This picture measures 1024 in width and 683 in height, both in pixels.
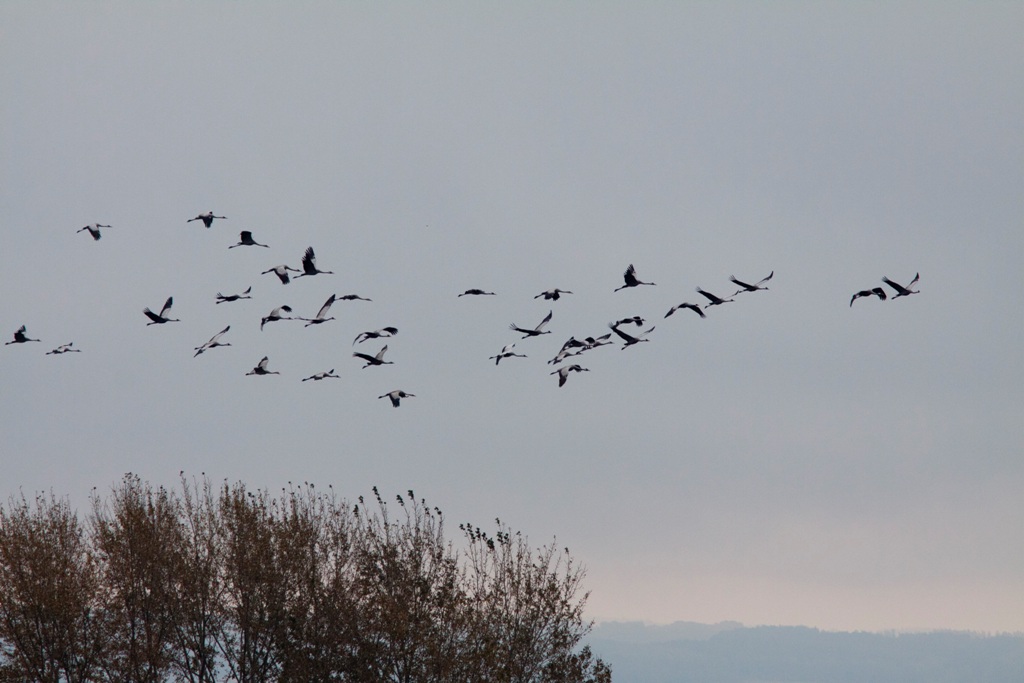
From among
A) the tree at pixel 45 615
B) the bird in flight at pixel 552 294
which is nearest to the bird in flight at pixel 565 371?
the bird in flight at pixel 552 294

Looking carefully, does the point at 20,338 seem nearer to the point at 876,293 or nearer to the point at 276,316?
the point at 276,316

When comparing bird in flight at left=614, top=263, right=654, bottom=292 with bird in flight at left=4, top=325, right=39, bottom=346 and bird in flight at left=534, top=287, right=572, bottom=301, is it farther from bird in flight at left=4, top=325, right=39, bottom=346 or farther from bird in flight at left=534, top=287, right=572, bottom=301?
bird in flight at left=4, top=325, right=39, bottom=346

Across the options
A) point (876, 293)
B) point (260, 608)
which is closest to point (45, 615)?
point (260, 608)

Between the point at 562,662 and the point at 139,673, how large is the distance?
16318 millimetres

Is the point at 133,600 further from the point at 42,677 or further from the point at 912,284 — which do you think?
the point at 912,284

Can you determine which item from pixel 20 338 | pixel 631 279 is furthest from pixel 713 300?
pixel 20 338

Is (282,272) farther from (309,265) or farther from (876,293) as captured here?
(876,293)

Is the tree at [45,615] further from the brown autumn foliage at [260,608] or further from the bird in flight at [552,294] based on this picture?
the bird in flight at [552,294]

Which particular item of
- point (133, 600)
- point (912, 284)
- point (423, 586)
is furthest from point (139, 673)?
point (912, 284)

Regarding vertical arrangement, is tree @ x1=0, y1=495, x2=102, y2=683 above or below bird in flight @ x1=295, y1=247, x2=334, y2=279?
below

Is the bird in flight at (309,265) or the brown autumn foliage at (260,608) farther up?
the bird in flight at (309,265)

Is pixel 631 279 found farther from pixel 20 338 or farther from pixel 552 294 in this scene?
pixel 20 338

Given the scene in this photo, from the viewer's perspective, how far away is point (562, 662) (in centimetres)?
4294

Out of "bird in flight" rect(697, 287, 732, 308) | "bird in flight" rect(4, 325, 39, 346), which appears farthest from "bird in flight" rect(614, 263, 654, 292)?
"bird in flight" rect(4, 325, 39, 346)
